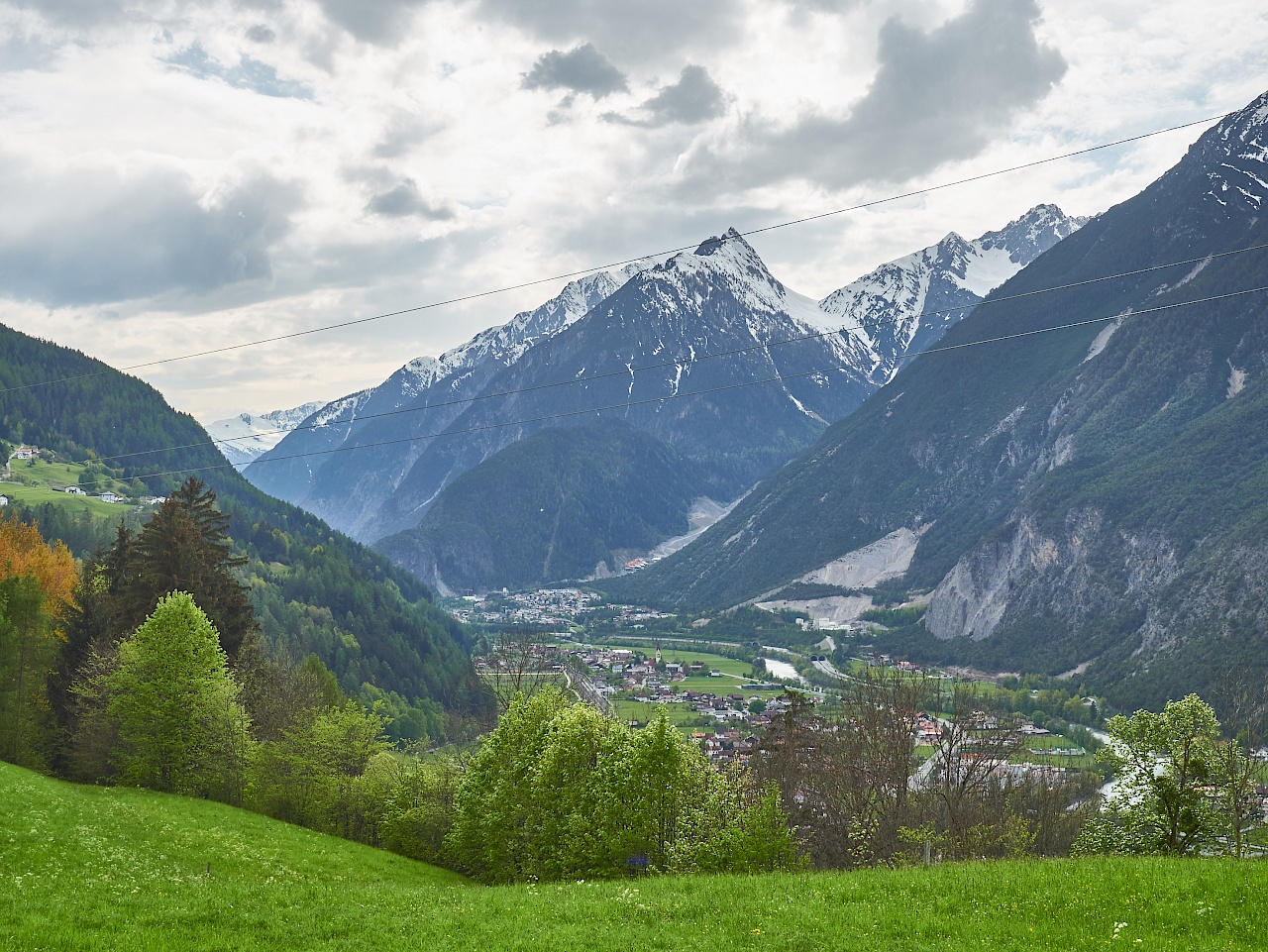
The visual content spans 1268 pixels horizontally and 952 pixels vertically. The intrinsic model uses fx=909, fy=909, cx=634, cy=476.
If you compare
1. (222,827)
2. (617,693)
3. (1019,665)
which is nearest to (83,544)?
(617,693)

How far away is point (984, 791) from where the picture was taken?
58656mm

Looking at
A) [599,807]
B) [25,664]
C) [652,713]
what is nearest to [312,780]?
[25,664]

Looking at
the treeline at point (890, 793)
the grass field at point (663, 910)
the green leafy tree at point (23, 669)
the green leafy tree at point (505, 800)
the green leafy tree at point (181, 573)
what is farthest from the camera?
the green leafy tree at point (181, 573)

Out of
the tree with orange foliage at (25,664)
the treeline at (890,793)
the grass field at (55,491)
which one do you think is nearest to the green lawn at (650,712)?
the treeline at (890,793)

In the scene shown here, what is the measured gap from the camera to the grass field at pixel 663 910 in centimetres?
1673

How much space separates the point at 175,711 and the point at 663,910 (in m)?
36.1

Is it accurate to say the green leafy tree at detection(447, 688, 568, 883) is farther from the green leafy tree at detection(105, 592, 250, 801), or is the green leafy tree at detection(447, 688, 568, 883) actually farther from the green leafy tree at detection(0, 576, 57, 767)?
the green leafy tree at detection(0, 576, 57, 767)

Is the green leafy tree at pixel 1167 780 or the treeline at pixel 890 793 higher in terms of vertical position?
the green leafy tree at pixel 1167 780

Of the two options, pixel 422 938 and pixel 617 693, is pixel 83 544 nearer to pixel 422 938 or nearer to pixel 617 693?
pixel 617 693

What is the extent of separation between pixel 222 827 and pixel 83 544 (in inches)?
4509

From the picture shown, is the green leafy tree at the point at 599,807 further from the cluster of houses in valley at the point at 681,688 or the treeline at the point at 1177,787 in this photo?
the cluster of houses in valley at the point at 681,688

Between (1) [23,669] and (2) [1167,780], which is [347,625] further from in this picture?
(2) [1167,780]

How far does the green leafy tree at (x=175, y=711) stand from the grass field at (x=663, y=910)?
22.1 meters

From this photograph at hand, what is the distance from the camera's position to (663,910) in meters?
20.2
